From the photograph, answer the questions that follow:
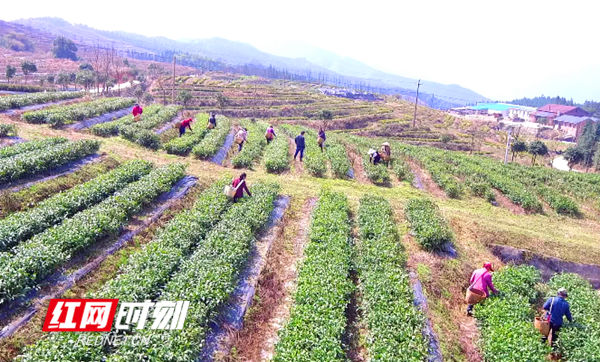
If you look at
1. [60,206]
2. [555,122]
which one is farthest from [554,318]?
[555,122]

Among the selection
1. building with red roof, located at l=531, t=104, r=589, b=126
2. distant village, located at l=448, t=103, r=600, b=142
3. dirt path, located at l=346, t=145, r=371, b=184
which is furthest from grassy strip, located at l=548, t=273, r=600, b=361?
building with red roof, located at l=531, t=104, r=589, b=126

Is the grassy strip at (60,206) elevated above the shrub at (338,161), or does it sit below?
below

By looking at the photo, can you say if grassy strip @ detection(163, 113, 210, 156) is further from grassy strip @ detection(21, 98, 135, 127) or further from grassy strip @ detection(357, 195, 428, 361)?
grassy strip @ detection(357, 195, 428, 361)

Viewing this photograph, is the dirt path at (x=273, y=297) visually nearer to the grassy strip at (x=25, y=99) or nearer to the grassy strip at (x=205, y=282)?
the grassy strip at (x=205, y=282)

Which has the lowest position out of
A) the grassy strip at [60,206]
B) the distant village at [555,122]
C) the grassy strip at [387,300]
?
the grassy strip at [387,300]

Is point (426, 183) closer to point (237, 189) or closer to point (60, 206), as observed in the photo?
point (237, 189)

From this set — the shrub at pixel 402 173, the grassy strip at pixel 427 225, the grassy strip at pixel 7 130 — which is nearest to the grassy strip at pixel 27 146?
the grassy strip at pixel 7 130

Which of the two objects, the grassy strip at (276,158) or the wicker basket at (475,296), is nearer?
the wicker basket at (475,296)

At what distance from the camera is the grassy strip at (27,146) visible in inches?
716

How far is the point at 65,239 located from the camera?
37.8ft

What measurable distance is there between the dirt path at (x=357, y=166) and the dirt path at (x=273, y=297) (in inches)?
370

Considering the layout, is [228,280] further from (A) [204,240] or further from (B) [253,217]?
(B) [253,217]

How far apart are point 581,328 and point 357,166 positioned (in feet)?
62.2

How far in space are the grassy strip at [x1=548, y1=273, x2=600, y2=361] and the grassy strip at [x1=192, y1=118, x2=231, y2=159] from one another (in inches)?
791
